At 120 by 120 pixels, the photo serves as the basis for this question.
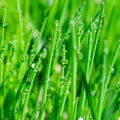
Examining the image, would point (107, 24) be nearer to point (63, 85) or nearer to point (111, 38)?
point (111, 38)

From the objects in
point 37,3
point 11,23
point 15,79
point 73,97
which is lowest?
point 73,97

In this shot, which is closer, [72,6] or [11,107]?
[11,107]

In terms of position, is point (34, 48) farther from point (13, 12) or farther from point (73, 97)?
point (13, 12)

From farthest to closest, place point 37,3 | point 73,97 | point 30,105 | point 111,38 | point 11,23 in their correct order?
point 37,3 < point 11,23 < point 111,38 < point 30,105 < point 73,97

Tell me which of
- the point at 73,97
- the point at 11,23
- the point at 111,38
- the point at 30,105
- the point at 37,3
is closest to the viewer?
the point at 73,97

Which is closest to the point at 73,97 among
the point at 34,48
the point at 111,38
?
the point at 34,48

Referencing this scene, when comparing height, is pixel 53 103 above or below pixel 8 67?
below

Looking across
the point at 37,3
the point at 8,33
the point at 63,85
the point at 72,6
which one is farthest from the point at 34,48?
the point at 37,3
